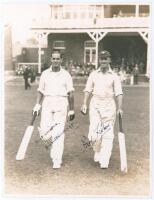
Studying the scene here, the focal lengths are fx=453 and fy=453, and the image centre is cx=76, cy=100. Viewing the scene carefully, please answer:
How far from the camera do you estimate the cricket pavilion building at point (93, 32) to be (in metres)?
24.5

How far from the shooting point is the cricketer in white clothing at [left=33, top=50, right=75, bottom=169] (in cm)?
609

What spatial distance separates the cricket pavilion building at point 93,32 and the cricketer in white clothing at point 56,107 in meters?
18.4

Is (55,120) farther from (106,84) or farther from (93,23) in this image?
(93,23)

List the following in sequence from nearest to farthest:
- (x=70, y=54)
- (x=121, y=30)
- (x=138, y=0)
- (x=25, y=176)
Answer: (x=25, y=176), (x=138, y=0), (x=121, y=30), (x=70, y=54)

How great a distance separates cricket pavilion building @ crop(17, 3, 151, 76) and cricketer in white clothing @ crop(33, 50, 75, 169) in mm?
18406

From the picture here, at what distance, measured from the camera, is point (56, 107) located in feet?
20.0

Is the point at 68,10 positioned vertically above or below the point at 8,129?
above

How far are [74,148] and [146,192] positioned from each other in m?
1.84

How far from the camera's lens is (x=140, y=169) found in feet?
19.9

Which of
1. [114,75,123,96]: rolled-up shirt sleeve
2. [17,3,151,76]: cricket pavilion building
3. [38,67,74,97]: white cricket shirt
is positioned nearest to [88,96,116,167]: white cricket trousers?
[114,75,123,96]: rolled-up shirt sleeve

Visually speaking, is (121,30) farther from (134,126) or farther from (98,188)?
(98,188)

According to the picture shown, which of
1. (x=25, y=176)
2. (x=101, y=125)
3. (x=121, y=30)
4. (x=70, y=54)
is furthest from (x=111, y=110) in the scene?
(x=70, y=54)

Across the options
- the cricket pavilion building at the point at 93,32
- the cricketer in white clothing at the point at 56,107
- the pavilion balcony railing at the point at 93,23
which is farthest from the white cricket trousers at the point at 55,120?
the cricket pavilion building at the point at 93,32
